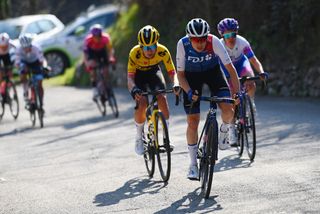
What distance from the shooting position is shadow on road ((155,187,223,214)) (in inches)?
329

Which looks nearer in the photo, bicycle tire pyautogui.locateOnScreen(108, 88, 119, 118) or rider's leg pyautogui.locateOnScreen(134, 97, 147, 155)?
rider's leg pyautogui.locateOnScreen(134, 97, 147, 155)

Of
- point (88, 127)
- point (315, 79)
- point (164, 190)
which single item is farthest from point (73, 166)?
point (315, 79)

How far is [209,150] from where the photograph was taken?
891 cm

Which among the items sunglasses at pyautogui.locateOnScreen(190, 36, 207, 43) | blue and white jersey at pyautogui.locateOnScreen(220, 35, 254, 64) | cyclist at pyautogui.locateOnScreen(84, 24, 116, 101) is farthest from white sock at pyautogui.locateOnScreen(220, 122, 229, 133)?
cyclist at pyautogui.locateOnScreen(84, 24, 116, 101)

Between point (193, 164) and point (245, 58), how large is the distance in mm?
2753

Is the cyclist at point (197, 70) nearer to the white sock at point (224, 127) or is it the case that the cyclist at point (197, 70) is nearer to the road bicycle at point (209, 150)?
the road bicycle at point (209, 150)

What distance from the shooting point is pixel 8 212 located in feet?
29.7

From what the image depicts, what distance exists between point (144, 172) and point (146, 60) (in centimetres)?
146

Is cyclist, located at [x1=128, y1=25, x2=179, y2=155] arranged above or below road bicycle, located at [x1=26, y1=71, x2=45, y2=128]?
above

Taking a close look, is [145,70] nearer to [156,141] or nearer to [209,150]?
[156,141]

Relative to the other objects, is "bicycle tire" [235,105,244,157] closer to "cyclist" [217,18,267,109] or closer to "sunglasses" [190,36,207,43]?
"cyclist" [217,18,267,109]

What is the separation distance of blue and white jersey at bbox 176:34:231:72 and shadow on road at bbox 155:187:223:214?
1493mm

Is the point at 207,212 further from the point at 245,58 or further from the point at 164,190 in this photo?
the point at 245,58

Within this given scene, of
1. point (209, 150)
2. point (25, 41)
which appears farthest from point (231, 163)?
point (25, 41)
